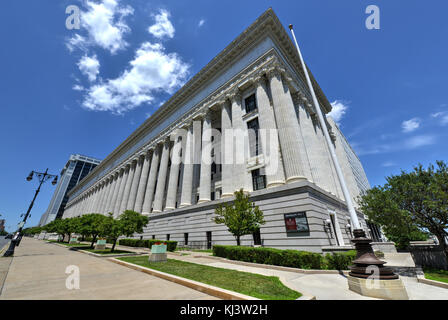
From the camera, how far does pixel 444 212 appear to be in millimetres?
14914

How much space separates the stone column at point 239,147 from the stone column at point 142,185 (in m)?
25.1

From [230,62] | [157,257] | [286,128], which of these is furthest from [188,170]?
[230,62]

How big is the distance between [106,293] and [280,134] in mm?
18510

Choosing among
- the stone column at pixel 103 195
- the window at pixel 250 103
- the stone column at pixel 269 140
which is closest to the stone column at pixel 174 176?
the window at pixel 250 103

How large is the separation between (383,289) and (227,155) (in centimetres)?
1924

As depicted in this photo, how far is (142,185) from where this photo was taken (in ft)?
130

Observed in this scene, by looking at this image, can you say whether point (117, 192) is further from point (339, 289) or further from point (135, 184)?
point (339, 289)

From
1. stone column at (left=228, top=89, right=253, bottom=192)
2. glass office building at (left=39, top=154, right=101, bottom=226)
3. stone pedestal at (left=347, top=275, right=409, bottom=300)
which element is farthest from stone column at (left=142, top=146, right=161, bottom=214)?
glass office building at (left=39, top=154, right=101, bottom=226)

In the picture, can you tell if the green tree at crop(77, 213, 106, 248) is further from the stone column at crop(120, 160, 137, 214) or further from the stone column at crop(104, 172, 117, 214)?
the stone column at crop(104, 172, 117, 214)

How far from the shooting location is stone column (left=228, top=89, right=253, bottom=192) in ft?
70.5

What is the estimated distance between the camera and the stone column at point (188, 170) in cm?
2775

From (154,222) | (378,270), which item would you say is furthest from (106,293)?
(154,222)

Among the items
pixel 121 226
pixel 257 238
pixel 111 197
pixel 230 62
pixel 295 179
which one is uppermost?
pixel 230 62
